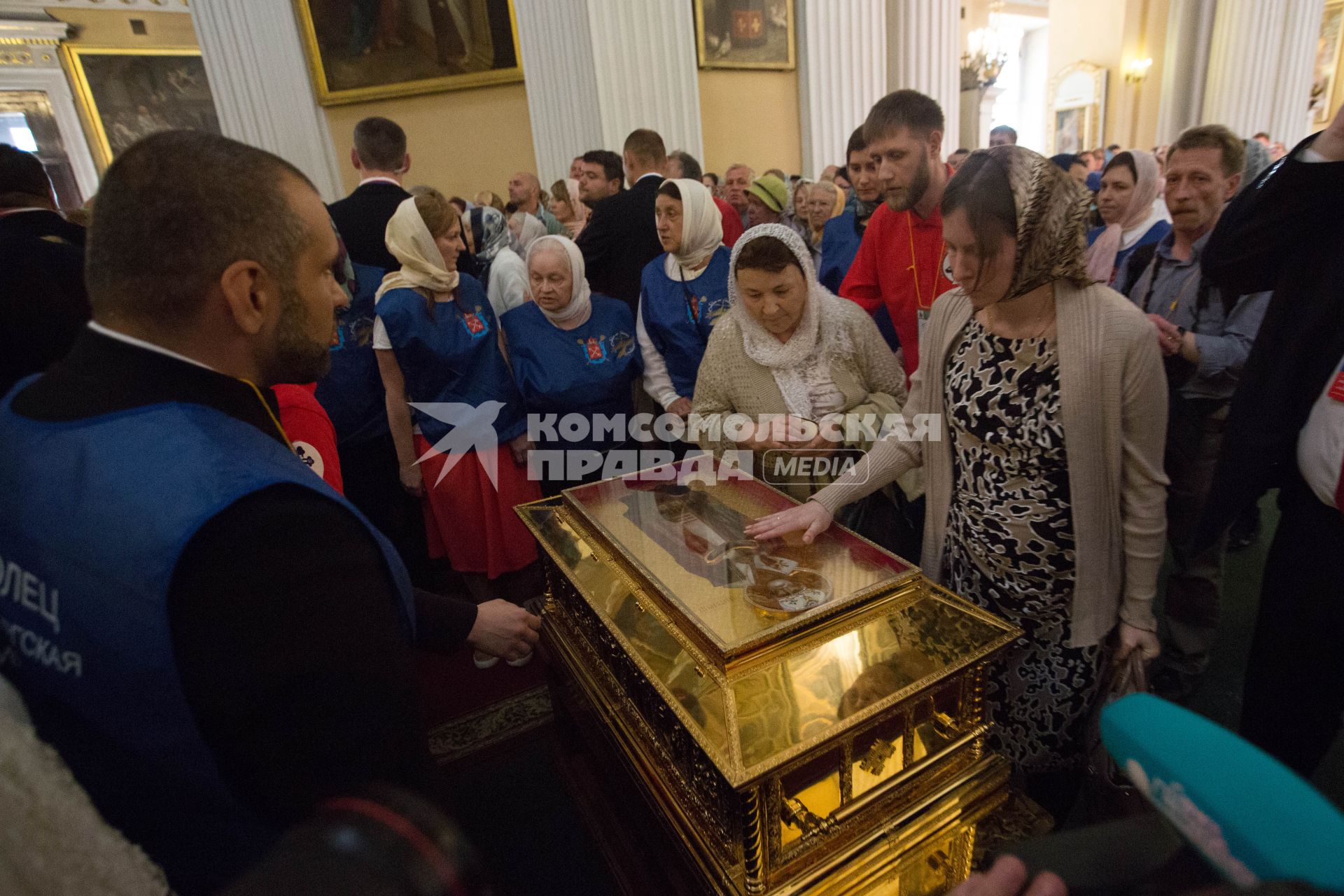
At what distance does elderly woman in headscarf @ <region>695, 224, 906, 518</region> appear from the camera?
2059 millimetres

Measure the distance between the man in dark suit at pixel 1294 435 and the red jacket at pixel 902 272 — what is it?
3.43ft

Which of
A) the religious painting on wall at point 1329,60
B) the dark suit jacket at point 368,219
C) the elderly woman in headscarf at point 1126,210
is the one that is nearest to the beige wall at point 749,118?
the dark suit jacket at point 368,219

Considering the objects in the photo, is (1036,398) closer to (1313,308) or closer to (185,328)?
(1313,308)

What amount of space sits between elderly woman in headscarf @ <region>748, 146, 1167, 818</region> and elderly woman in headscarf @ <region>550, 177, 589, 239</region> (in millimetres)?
4635

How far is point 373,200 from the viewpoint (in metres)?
3.50

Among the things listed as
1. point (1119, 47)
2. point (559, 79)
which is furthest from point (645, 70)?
point (1119, 47)

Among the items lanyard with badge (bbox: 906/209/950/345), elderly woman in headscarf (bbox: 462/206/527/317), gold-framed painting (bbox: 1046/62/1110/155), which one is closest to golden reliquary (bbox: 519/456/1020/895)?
lanyard with badge (bbox: 906/209/950/345)

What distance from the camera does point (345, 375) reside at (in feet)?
9.87

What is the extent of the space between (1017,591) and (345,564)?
143 centimetres

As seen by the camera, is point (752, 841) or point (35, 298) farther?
point (35, 298)

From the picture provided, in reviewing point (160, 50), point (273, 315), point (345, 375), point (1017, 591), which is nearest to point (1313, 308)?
point (1017, 591)

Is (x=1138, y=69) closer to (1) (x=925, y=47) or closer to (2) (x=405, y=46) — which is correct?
(1) (x=925, y=47)

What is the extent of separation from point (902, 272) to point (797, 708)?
1.97 m

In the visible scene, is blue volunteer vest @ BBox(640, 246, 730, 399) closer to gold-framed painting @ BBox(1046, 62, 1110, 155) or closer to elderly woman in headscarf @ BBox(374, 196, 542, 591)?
elderly woman in headscarf @ BBox(374, 196, 542, 591)
